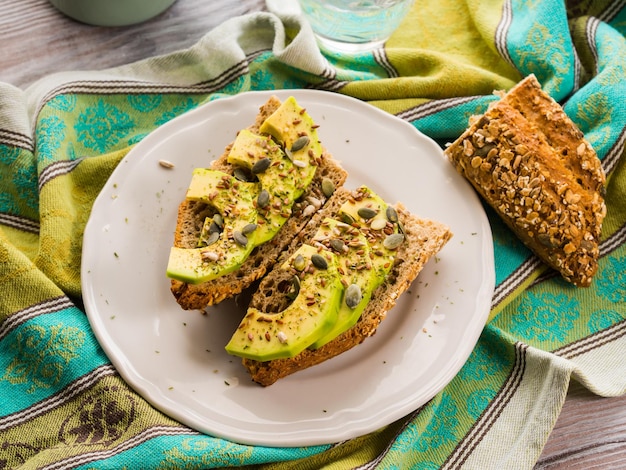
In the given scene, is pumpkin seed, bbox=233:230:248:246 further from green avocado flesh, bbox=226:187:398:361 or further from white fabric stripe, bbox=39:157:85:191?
white fabric stripe, bbox=39:157:85:191

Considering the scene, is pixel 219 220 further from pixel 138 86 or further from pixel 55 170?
pixel 138 86

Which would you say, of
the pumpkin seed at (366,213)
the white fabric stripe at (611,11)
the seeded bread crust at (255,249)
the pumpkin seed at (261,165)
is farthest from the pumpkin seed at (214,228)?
the white fabric stripe at (611,11)

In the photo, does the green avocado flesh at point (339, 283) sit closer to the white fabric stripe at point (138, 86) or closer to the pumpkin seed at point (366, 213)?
the pumpkin seed at point (366, 213)

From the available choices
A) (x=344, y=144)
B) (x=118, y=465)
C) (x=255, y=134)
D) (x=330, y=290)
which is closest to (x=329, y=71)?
(x=344, y=144)

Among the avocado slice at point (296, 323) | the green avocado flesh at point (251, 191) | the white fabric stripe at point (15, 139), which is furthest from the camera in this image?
the white fabric stripe at point (15, 139)

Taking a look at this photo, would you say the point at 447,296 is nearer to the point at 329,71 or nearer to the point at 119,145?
the point at 329,71

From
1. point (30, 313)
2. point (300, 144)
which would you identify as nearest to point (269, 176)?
point (300, 144)

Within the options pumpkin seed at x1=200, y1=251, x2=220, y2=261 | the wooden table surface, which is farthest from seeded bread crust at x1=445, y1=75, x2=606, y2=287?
the wooden table surface
